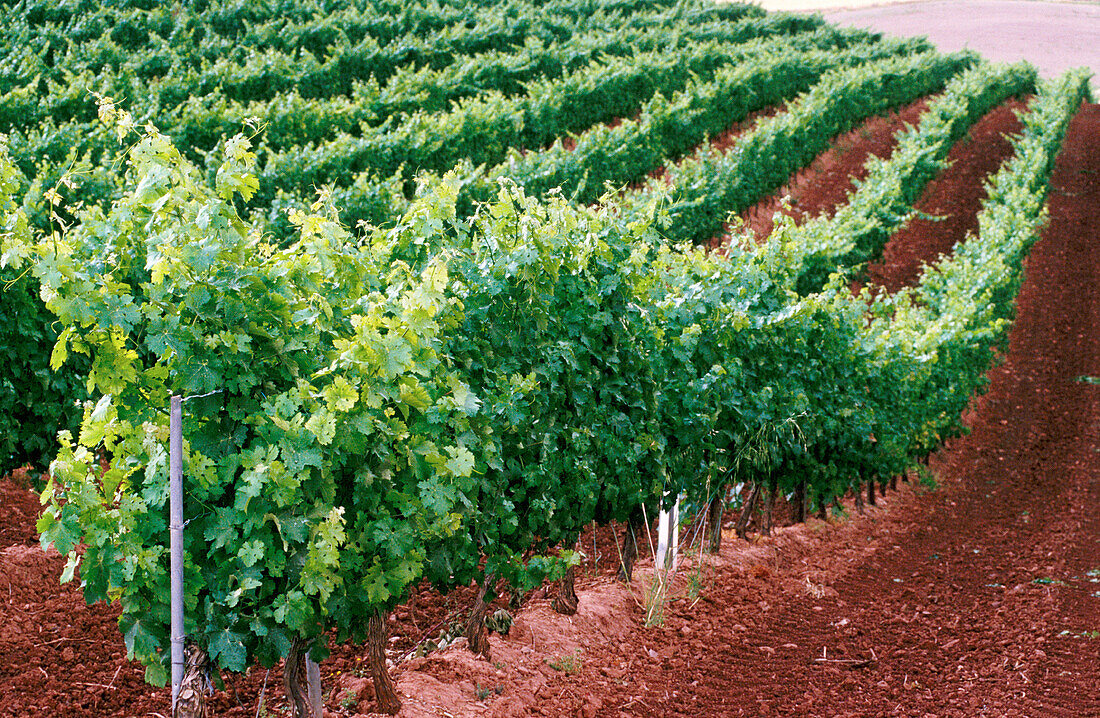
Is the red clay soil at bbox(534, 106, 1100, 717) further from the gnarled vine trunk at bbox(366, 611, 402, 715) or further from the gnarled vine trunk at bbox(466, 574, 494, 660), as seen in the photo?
the gnarled vine trunk at bbox(366, 611, 402, 715)

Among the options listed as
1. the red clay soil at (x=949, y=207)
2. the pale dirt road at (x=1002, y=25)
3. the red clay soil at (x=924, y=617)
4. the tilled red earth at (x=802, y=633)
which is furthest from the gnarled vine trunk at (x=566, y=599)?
the pale dirt road at (x=1002, y=25)

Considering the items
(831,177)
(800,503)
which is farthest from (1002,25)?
(800,503)

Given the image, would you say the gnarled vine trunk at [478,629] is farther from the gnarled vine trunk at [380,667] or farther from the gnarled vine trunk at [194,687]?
the gnarled vine trunk at [194,687]

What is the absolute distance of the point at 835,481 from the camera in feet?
28.6

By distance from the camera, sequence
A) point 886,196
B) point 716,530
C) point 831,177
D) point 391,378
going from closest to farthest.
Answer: point 391,378, point 716,530, point 886,196, point 831,177

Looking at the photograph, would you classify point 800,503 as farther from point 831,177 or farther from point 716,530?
point 831,177

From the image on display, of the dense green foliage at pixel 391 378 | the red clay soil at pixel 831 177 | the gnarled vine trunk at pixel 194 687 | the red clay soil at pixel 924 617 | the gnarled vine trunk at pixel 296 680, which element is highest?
the red clay soil at pixel 831 177

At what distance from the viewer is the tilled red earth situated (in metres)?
5.50

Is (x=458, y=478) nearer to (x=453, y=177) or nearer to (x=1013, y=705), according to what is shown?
(x=453, y=177)

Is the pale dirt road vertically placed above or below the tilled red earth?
above

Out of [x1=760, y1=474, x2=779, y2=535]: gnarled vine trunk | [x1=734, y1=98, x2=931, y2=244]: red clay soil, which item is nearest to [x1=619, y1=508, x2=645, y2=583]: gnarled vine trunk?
[x1=760, y1=474, x2=779, y2=535]: gnarled vine trunk

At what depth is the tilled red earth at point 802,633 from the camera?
18.0 ft

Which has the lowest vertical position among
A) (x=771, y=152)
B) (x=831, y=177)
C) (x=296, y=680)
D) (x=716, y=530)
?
(x=716, y=530)

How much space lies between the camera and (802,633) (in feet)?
22.4
